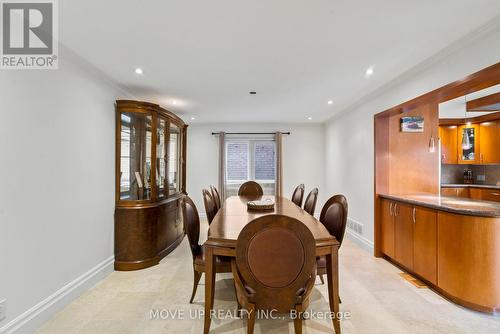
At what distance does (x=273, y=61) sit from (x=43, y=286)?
2943 mm

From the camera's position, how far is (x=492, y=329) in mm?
1980

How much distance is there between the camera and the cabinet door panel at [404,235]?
300 cm

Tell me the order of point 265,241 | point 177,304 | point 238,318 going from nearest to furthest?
point 265,241 → point 238,318 → point 177,304

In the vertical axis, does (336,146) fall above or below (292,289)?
above

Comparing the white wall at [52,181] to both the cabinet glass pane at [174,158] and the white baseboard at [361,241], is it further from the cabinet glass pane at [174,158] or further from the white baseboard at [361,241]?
the white baseboard at [361,241]

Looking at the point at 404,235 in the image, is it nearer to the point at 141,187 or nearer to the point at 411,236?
the point at 411,236

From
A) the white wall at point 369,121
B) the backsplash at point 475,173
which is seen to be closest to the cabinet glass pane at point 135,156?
the white wall at point 369,121

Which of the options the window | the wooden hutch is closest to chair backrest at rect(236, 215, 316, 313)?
the wooden hutch

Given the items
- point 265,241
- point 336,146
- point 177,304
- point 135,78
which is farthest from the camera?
point 336,146

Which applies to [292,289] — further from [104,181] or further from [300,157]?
[300,157]

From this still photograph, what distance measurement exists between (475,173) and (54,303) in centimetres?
708

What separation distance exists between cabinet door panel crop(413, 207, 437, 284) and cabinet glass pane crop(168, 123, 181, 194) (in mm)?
3555

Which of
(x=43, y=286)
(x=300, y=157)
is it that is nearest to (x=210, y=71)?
(x=43, y=286)

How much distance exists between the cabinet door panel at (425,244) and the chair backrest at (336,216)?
108cm
